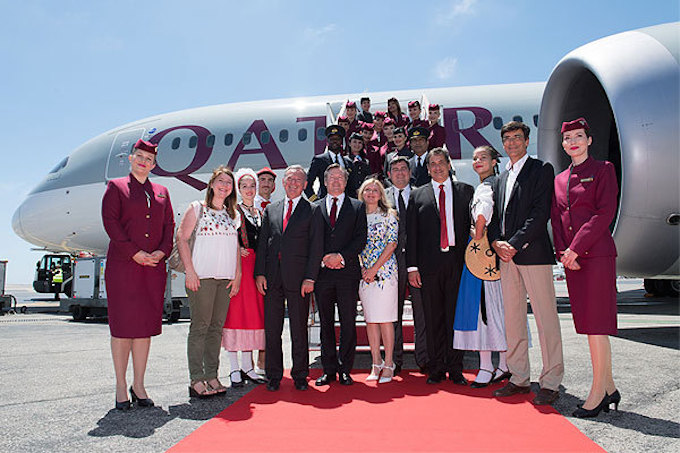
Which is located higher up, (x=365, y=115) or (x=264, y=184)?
(x=365, y=115)

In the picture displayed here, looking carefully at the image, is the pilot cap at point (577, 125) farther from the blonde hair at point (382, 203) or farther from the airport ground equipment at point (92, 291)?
the airport ground equipment at point (92, 291)

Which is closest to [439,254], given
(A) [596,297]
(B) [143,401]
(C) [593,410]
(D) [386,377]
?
(D) [386,377]

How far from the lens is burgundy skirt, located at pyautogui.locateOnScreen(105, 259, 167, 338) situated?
323 centimetres

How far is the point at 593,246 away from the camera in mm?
3010

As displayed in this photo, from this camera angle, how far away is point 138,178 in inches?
136

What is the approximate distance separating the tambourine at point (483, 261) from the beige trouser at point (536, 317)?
15 centimetres

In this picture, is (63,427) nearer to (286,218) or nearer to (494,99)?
(286,218)

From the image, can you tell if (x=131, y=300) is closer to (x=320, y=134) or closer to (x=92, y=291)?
(x=320, y=134)

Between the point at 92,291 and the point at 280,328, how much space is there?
798 centimetres

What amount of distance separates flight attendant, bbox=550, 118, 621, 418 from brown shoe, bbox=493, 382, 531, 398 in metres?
0.55

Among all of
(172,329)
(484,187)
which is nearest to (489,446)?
(484,187)

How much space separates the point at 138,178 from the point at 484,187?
269cm

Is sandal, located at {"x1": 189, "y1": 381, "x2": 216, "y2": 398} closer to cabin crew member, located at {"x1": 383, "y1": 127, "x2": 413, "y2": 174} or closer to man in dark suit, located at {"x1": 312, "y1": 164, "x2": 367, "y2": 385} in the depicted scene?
man in dark suit, located at {"x1": 312, "y1": 164, "x2": 367, "y2": 385}

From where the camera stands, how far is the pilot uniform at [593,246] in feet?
9.72
